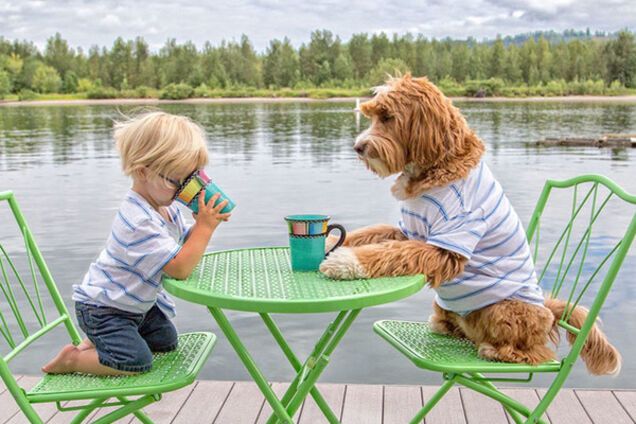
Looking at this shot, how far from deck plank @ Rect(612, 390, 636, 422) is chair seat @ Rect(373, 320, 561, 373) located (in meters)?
0.90

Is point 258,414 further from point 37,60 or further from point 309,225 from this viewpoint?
point 37,60

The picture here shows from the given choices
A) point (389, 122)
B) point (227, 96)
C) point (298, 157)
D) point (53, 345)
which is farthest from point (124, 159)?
point (227, 96)

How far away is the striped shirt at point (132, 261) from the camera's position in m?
2.12

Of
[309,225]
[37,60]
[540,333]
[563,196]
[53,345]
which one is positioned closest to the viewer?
[309,225]

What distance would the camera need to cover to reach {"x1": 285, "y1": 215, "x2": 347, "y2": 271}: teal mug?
6.97 feet

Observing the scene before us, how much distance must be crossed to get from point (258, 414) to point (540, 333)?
123 centimetres

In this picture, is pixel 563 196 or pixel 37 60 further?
pixel 37 60

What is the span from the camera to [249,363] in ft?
6.66

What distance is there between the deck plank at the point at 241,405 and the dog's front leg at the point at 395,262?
3.65 ft

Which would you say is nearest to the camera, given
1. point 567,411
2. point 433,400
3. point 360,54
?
point 433,400

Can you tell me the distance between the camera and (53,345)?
5.31 meters

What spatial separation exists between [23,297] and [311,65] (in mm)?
77915

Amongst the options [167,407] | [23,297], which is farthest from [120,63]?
[167,407]

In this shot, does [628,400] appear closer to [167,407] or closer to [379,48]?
[167,407]
